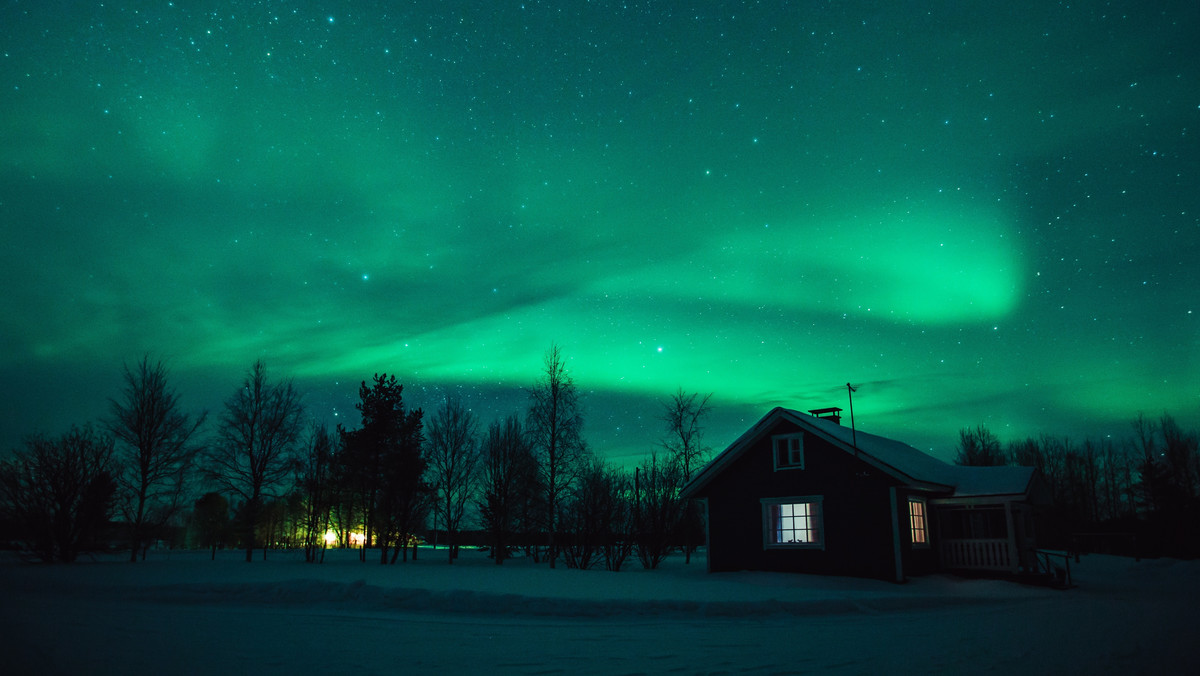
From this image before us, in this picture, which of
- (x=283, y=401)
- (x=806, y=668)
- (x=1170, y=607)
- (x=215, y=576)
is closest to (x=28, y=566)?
(x=215, y=576)

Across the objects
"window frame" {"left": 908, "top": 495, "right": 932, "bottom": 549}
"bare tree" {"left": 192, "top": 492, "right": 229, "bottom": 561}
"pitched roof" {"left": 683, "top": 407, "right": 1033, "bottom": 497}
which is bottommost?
"bare tree" {"left": 192, "top": 492, "right": 229, "bottom": 561}

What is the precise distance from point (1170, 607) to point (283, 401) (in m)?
45.3

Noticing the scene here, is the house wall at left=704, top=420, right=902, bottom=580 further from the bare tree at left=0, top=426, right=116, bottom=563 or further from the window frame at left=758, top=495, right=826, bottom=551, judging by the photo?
the bare tree at left=0, top=426, right=116, bottom=563

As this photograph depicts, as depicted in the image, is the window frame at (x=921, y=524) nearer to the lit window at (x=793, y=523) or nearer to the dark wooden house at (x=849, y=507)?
the dark wooden house at (x=849, y=507)

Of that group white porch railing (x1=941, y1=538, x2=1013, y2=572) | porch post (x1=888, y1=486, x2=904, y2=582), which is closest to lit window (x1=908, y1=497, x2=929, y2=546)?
white porch railing (x1=941, y1=538, x2=1013, y2=572)

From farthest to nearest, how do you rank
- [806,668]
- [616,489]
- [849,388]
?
[616,489] → [849,388] → [806,668]

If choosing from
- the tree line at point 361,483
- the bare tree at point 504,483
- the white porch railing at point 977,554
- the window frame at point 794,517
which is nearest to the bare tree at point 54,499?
the tree line at point 361,483

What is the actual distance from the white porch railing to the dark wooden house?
1.5 inches

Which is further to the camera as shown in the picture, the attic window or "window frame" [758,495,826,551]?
the attic window

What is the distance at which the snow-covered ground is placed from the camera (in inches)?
368

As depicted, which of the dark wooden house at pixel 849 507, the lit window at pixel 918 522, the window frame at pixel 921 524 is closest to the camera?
the dark wooden house at pixel 849 507

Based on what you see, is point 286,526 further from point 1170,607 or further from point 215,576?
point 1170,607

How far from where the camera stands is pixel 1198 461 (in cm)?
7538

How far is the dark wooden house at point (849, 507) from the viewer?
81.6ft
